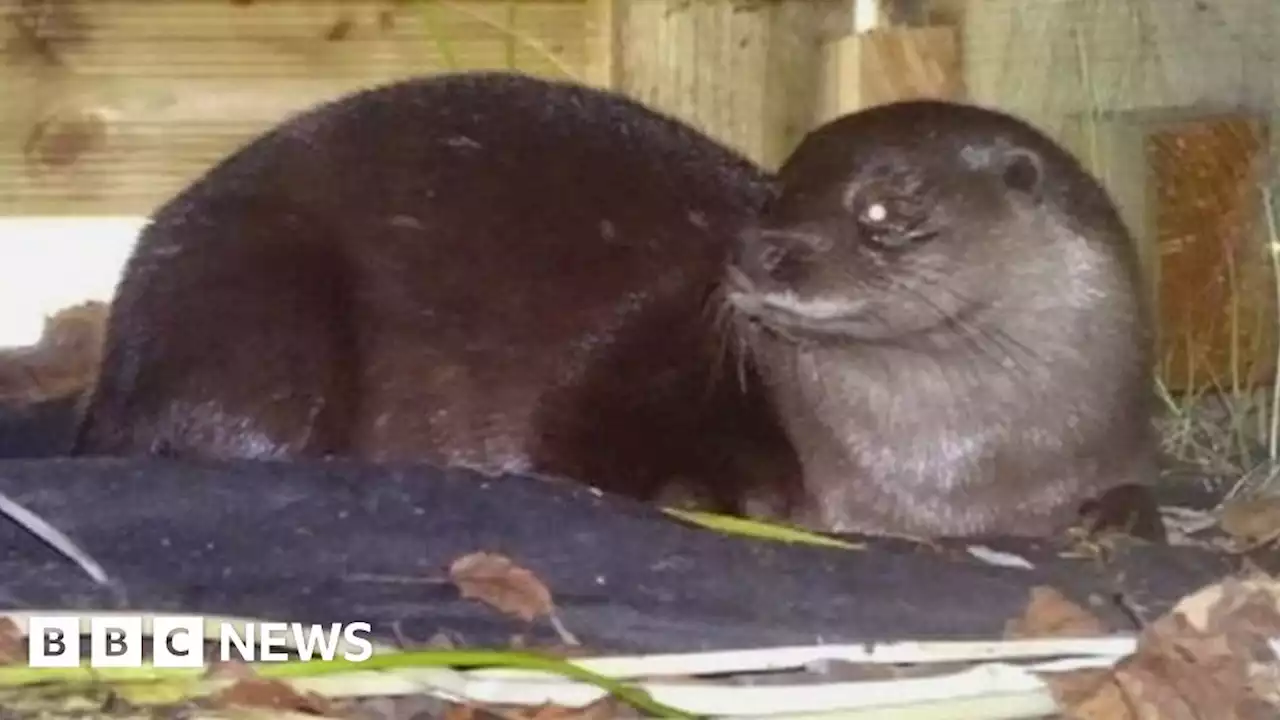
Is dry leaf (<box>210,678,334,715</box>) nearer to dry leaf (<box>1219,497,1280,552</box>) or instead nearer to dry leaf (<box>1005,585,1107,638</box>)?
dry leaf (<box>1005,585,1107,638</box>)

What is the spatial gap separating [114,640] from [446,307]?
0.60m

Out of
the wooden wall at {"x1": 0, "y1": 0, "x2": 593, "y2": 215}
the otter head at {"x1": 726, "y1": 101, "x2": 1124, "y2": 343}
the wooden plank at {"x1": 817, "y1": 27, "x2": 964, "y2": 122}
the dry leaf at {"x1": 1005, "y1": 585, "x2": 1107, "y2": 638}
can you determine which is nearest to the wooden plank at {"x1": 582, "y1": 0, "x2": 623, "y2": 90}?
the wooden wall at {"x1": 0, "y1": 0, "x2": 593, "y2": 215}

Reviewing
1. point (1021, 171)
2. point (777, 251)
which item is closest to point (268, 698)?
point (777, 251)

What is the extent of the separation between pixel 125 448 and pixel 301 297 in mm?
185

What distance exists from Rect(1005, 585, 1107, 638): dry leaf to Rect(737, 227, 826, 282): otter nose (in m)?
0.38

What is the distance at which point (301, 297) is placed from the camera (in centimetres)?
163

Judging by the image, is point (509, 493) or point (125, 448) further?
point (125, 448)

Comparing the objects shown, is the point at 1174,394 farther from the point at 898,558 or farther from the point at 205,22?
the point at 205,22

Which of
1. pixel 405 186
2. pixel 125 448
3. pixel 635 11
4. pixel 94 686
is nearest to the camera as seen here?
pixel 94 686

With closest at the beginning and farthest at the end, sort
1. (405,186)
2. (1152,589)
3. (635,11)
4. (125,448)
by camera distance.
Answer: (1152,589) < (125,448) < (405,186) < (635,11)

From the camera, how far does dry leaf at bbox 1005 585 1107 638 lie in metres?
1.17

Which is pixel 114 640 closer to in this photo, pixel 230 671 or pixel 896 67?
pixel 230 671

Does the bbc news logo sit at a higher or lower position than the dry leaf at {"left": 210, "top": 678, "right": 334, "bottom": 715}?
higher

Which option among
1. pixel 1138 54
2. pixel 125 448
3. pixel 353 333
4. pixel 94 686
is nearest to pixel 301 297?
pixel 353 333
